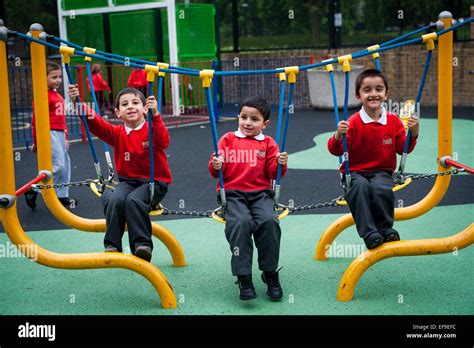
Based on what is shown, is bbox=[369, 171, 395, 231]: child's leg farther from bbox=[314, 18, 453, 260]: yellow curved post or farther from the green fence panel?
the green fence panel

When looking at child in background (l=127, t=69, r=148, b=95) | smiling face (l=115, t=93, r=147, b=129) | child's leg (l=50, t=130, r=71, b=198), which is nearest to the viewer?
smiling face (l=115, t=93, r=147, b=129)

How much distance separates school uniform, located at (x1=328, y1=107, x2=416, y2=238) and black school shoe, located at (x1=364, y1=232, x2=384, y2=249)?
51mm

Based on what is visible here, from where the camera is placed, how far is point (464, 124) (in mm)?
11266

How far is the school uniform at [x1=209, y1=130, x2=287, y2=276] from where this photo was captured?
3.58m

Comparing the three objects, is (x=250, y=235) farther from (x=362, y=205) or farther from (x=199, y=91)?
(x=199, y=91)

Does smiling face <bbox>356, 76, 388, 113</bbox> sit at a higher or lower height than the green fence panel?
lower

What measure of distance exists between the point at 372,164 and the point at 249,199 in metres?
0.79

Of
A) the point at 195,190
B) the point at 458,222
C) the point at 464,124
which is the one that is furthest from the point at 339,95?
the point at 458,222

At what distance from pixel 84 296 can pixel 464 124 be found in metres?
9.09

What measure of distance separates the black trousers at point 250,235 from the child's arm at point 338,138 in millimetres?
538

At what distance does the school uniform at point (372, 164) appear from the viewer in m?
3.69

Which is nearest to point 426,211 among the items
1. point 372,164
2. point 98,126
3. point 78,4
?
point 372,164

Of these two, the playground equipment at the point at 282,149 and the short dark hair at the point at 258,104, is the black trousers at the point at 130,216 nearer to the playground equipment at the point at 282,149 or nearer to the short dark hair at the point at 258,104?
the playground equipment at the point at 282,149

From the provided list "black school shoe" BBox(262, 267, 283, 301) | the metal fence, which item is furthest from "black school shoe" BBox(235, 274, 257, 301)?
the metal fence
